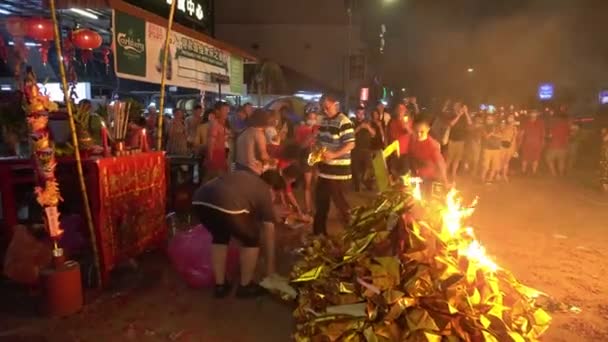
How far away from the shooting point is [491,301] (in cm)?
356

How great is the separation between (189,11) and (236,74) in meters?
2.28

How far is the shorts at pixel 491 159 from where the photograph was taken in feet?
37.8

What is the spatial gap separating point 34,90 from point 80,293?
71.0 inches

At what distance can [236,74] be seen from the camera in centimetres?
1146

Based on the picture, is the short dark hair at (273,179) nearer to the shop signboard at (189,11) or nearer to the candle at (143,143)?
the candle at (143,143)

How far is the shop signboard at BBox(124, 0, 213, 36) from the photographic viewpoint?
788 cm

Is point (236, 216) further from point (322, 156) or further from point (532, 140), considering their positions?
point (532, 140)

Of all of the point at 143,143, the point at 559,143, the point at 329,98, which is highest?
the point at 329,98

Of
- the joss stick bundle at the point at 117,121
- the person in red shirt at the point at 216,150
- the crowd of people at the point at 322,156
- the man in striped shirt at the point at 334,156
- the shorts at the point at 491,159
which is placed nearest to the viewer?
the crowd of people at the point at 322,156

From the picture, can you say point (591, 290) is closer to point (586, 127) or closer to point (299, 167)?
point (299, 167)

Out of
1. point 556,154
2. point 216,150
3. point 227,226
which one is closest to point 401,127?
point 216,150

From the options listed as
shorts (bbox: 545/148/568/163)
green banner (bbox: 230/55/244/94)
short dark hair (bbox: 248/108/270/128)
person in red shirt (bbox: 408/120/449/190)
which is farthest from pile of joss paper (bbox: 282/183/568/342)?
shorts (bbox: 545/148/568/163)

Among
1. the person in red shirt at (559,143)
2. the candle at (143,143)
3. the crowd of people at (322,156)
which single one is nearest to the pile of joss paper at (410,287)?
the crowd of people at (322,156)

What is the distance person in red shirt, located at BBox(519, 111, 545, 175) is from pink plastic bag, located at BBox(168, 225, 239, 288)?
1053 cm
